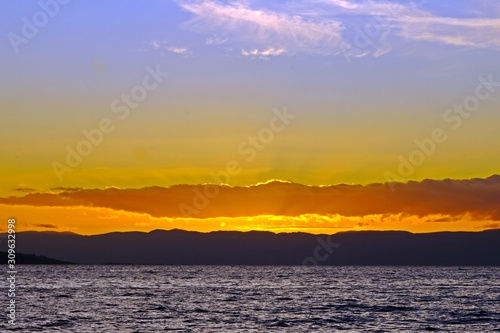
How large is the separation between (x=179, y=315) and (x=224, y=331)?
1457 cm

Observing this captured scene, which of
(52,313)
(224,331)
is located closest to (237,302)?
(52,313)

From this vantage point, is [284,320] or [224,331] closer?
[224,331]

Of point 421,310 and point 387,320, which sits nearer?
point 387,320

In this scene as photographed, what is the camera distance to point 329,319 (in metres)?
72.9

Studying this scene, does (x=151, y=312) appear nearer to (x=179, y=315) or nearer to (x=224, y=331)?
(x=179, y=315)

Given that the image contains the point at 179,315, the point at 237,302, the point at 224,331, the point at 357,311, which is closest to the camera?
the point at 224,331

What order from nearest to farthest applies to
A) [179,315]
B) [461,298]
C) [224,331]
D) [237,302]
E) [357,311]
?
[224,331], [179,315], [357,311], [237,302], [461,298]

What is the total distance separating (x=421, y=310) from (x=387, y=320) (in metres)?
13.5

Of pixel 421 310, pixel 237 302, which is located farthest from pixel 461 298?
pixel 237 302

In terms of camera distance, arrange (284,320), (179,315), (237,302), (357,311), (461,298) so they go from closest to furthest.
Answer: (284,320)
(179,315)
(357,311)
(237,302)
(461,298)

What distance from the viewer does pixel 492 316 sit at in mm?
79188

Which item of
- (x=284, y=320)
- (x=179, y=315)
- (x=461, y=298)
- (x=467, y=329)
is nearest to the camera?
(x=467, y=329)

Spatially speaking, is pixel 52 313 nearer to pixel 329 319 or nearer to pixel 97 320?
pixel 97 320

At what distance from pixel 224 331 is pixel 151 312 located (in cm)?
1815
